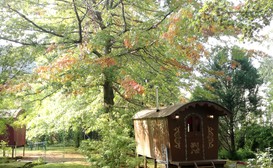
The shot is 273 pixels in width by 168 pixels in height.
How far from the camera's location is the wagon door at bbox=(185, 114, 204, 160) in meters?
10.2

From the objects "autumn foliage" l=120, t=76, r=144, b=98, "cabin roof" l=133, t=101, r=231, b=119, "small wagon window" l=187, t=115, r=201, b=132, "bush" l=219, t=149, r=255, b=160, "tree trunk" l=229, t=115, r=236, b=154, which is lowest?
"bush" l=219, t=149, r=255, b=160

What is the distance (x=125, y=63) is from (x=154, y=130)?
9.37ft

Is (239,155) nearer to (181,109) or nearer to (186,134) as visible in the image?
(186,134)

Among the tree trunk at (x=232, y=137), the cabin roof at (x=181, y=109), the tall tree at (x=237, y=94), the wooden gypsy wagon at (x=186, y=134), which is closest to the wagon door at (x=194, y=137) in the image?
the wooden gypsy wagon at (x=186, y=134)

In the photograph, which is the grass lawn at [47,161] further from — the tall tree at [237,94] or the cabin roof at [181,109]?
the tall tree at [237,94]

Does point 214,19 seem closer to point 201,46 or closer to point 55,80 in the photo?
point 201,46

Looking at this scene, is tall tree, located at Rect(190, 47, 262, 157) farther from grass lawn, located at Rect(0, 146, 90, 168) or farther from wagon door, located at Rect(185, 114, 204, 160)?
grass lawn, located at Rect(0, 146, 90, 168)

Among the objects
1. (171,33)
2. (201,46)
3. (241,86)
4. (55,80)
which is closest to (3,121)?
(55,80)

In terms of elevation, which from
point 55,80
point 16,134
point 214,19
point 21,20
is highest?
point 21,20

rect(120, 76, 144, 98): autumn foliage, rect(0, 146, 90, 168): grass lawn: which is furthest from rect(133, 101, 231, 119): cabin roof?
rect(0, 146, 90, 168): grass lawn

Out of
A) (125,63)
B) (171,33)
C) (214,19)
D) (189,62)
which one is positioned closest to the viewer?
(214,19)

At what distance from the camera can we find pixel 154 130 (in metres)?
10.9

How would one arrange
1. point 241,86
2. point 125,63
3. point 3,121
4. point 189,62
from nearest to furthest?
1. point 3,121
2. point 125,63
3. point 189,62
4. point 241,86

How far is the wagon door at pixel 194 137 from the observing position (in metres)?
10.2
